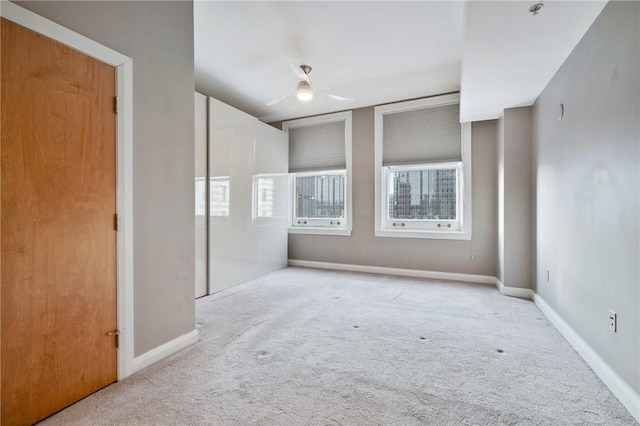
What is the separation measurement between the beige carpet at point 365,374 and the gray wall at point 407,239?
1.22m

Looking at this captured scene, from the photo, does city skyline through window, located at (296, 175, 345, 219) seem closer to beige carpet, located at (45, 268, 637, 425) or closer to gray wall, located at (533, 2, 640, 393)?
beige carpet, located at (45, 268, 637, 425)

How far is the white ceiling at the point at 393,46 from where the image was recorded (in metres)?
2.13

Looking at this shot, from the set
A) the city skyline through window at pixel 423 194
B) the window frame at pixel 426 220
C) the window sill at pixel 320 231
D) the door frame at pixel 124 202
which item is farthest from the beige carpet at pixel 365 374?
the window sill at pixel 320 231

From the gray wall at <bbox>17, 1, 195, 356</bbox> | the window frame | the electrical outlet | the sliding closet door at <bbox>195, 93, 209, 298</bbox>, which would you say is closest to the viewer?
the electrical outlet

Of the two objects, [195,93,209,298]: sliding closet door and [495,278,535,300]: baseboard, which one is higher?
[195,93,209,298]: sliding closet door

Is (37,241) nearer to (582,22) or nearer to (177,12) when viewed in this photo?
(177,12)

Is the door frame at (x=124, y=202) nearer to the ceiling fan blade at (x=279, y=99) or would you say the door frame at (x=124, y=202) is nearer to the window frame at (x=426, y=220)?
the ceiling fan blade at (x=279, y=99)

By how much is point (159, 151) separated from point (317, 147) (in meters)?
3.47

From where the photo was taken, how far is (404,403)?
165cm

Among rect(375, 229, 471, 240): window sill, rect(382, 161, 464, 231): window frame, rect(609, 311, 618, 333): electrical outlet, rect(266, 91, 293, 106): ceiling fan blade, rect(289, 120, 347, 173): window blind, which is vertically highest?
rect(266, 91, 293, 106): ceiling fan blade

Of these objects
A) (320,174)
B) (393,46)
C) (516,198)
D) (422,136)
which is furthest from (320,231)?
(393,46)

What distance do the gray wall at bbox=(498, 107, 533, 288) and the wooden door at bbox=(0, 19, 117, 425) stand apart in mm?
3961

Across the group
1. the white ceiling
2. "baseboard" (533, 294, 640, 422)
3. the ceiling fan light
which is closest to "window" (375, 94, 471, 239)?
the white ceiling

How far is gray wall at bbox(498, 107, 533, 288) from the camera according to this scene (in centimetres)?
357
